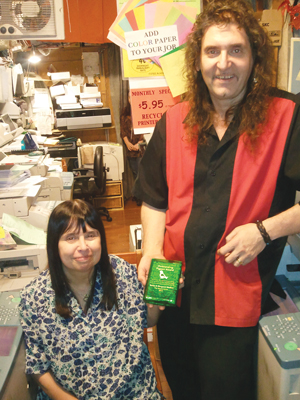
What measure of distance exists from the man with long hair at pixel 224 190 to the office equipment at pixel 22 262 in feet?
3.18

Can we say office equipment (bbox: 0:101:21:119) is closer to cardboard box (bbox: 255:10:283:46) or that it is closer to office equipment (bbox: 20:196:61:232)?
office equipment (bbox: 20:196:61:232)

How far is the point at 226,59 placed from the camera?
3.38ft

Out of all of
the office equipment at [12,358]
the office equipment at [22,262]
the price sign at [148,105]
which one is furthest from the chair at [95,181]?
the office equipment at [12,358]

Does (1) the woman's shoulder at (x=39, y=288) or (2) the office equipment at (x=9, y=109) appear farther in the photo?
(2) the office equipment at (x=9, y=109)

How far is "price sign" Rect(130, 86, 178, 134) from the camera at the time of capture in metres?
1.60

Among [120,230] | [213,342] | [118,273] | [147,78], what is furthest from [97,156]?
[213,342]

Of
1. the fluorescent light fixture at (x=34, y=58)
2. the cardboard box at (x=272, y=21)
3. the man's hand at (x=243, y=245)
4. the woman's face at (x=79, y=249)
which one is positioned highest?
the fluorescent light fixture at (x=34, y=58)

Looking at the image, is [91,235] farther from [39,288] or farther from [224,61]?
[224,61]

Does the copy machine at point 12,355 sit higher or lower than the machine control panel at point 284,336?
lower

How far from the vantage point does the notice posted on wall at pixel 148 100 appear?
1599 millimetres

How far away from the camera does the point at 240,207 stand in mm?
1094

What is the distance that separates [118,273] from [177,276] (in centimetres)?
33

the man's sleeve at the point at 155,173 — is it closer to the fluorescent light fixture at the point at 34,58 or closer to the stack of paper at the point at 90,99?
the stack of paper at the point at 90,99

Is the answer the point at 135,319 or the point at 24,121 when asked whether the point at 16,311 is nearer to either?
the point at 135,319
